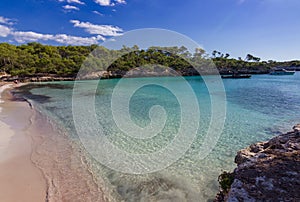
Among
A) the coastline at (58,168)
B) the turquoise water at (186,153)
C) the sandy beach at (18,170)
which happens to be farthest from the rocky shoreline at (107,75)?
the sandy beach at (18,170)

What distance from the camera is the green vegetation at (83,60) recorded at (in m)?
50.8

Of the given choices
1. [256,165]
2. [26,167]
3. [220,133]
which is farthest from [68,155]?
[220,133]

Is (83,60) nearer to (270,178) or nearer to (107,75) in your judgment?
(107,75)

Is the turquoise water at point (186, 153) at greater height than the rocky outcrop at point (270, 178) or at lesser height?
lesser

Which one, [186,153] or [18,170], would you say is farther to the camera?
[186,153]

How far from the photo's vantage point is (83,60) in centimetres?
6047

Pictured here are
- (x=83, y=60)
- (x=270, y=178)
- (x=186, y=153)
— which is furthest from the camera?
(x=83, y=60)

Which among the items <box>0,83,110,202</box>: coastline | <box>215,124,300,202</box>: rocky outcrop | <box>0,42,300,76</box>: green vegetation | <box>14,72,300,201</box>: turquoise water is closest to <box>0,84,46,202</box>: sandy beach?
<box>0,83,110,202</box>: coastline

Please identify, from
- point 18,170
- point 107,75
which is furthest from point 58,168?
point 107,75

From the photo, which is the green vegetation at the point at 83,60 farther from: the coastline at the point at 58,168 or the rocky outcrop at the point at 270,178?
the rocky outcrop at the point at 270,178

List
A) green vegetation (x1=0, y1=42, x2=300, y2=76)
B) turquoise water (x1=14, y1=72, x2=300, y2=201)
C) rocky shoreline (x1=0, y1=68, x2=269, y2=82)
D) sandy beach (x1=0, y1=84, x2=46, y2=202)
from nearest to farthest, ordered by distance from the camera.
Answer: sandy beach (x1=0, y1=84, x2=46, y2=202)
turquoise water (x1=14, y1=72, x2=300, y2=201)
rocky shoreline (x1=0, y1=68, x2=269, y2=82)
green vegetation (x1=0, y1=42, x2=300, y2=76)

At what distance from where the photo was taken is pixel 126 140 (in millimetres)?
9203

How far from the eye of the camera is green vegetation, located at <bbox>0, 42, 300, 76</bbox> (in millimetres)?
50769

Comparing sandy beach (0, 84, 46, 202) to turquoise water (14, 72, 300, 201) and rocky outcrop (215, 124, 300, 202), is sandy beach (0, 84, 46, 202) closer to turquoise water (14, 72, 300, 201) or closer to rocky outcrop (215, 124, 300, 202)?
turquoise water (14, 72, 300, 201)
